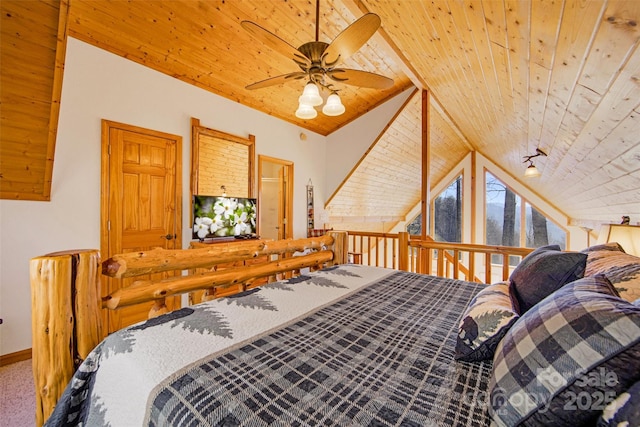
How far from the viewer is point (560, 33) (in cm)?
138

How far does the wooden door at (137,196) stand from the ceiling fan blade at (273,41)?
191cm

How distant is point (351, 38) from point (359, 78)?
0.54 metres

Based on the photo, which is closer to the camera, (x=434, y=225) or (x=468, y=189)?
(x=468, y=189)

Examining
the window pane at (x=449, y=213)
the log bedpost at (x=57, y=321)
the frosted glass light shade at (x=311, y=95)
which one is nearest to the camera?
the log bedpost at (x=57, y=321)

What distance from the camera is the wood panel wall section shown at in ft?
5.54

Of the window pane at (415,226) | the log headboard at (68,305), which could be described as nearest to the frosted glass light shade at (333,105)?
the log headboard at (68,305)

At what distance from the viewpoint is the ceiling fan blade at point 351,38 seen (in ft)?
4.97

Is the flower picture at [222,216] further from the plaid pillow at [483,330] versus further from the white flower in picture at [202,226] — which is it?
the plaid pillow at [483,330]

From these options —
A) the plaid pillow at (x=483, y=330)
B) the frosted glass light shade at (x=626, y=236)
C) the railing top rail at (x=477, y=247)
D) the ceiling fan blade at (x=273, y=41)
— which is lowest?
the plaid pillow at (x=483, y=330)

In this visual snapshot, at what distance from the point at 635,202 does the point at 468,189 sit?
4.32 metres

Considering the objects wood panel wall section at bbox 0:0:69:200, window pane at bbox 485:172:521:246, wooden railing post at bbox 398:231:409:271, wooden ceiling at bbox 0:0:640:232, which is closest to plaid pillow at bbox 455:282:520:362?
wooden ceiling at bbox 0:0:640:232

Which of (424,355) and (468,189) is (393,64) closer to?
(424,355)

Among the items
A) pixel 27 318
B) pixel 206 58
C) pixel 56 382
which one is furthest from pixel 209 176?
pixel 56 382

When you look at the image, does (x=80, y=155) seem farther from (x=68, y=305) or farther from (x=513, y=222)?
(x=513, y=222)
